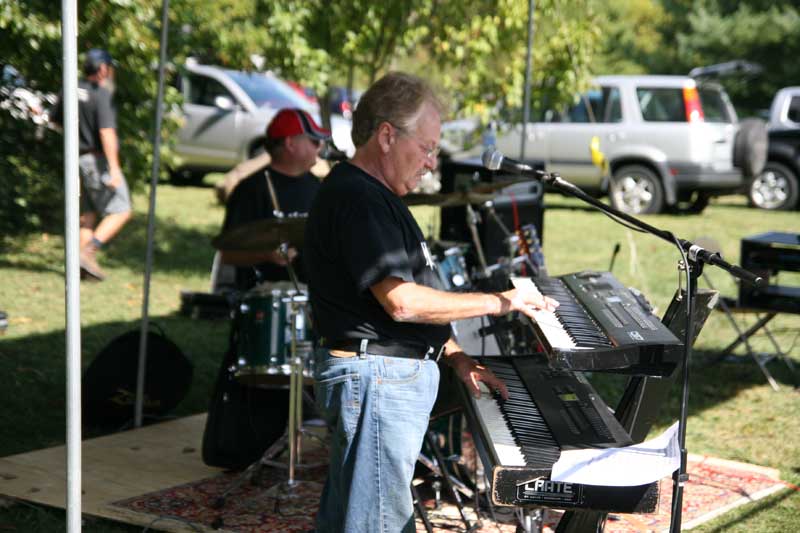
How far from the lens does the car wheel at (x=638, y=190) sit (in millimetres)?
13867

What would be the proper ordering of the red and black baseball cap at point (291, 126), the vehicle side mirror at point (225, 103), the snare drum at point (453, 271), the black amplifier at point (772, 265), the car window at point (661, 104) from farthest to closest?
the vehicle side mirror at point (225, 103) → the car window at point (661, 104) → the black amplifier at point (772, 265) → the red and black baseball cap at point (291, 126) → the snare drum at point (453, 271)

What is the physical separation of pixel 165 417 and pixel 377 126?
311 centimetres

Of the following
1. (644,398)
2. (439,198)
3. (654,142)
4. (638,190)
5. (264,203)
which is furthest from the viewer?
(638,190)

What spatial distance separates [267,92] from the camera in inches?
577

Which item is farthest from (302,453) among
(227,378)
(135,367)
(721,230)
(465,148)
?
(721,230)

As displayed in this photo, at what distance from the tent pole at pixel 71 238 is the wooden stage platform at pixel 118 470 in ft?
4.04

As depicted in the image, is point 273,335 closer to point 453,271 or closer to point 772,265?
point 453,271

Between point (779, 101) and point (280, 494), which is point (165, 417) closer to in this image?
point (280, 494)

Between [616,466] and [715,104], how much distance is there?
12.3m

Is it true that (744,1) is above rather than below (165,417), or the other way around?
above

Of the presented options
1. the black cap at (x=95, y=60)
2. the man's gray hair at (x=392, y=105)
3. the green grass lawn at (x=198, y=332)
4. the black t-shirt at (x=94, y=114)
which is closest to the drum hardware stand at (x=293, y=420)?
the green grass lawn at (x=198, y=332)

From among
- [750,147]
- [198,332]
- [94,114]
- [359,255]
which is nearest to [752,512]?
[359,255]

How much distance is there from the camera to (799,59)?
2577 cm

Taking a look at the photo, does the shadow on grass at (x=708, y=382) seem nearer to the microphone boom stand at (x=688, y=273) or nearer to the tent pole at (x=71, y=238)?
the microphone boom stand at (x=688, y=273)
